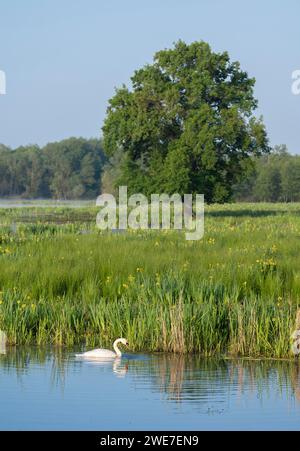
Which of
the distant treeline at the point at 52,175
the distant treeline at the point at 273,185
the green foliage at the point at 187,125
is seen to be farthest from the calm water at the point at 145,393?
the distant treeline at the point at 52,175

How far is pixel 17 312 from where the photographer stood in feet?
47.7

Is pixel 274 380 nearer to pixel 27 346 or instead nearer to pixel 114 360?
pixel 114 360

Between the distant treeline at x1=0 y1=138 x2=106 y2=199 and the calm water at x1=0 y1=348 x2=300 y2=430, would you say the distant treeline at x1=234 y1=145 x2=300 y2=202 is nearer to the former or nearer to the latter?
the distant treeline at x1=0 y1=138 x2=106 y2=199

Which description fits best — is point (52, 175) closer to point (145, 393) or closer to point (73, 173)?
point (73, 173)

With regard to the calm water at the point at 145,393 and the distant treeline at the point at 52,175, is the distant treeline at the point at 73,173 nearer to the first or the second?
the distant treeline at the point at 52,175

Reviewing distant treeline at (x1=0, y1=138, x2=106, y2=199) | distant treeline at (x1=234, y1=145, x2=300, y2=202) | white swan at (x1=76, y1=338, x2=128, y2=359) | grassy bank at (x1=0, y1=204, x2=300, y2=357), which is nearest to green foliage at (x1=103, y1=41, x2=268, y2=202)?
grassy bank at (x1=0, y1=204, x2=300, y2=357)

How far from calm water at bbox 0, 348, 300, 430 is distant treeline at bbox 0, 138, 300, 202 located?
438ft

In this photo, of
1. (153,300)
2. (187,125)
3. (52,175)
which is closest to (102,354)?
(153,300)

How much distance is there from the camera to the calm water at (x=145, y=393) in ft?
34.3

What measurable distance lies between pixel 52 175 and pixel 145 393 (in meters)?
163

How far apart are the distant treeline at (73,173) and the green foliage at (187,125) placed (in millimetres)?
86721

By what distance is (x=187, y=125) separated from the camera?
5659 centimetres
